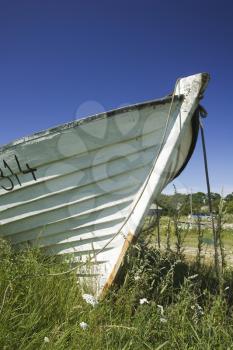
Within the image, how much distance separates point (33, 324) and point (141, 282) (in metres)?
0.97

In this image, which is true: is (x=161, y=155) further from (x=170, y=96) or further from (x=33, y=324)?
(x=33, y=324)

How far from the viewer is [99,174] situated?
4086mm

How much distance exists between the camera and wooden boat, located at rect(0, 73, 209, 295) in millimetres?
3805

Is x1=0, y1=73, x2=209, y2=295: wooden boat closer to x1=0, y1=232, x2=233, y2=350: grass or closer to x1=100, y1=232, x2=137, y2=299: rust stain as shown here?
x1=100, y1=232, x2=137, y2=299: rust stain

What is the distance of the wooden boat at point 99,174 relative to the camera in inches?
150

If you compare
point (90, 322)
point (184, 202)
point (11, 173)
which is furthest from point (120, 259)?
point (11, 173)

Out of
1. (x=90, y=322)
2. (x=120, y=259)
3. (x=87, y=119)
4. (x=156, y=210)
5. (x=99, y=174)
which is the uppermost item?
(x=87, y=119)

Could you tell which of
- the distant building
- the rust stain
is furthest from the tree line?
the rust stain

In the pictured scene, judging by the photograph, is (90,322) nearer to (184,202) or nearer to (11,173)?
(184,202)

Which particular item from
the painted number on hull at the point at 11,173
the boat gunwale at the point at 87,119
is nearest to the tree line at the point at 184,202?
the boat gunwale at the point at 87,119

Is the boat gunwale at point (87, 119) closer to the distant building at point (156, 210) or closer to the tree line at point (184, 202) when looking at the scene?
the tree line at point (184, 202)

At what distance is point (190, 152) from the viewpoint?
15.2 feet

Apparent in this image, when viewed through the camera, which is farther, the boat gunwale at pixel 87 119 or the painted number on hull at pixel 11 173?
the painted number on hull at pixel 11 173

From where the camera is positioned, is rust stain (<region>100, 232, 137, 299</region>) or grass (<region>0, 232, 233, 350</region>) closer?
grass (<region>0, 232, 233, 350</region>)
